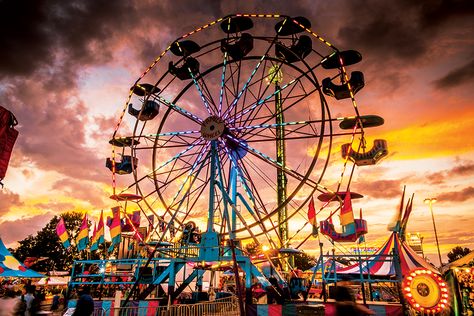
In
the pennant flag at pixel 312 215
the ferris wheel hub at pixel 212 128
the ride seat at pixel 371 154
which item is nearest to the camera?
the ferris wheel hub at pixel 212 128

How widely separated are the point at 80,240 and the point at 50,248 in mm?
45444

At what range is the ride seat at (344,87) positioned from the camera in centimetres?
1402

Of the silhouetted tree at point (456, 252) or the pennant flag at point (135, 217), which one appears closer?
the pennant flag at point (135, 217)

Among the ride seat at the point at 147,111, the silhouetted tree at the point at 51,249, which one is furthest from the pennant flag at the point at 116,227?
the silhouetted tree at the point at 51,249

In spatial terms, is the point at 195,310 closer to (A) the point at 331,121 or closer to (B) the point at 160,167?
(B) the point at 160,167

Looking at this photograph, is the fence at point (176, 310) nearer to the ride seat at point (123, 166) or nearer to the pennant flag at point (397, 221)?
the ride seat at point (123, 166)

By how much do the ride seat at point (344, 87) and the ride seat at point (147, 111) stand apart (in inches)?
343

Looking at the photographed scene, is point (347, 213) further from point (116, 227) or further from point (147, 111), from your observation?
point (116, 227)

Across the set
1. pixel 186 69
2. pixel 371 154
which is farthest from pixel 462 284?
pixel 186 69

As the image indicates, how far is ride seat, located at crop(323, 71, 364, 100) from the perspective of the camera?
1402 cm

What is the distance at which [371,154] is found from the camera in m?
15.9

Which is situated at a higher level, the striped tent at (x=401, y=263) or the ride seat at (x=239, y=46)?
the ride seat at (x=239, y=46)

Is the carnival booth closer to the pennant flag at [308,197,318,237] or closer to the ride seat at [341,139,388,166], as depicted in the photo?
the ride seat at [341,139,388,166]

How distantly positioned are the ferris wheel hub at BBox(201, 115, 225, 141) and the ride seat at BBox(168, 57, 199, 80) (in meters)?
3.62
